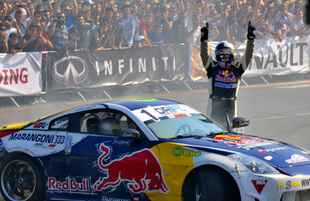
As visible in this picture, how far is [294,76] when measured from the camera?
24438 millimetres

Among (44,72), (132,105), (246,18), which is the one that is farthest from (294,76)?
(132,105)

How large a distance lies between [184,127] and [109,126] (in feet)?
2.81

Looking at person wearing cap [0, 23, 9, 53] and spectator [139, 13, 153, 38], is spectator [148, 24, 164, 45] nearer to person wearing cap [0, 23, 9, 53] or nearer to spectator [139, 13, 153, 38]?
spectator [139, 13, 153, 38]

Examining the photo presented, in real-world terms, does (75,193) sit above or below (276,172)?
below

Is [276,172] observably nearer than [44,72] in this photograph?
Yes

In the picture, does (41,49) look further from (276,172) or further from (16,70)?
(276,172)

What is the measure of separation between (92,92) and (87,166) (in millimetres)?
12589

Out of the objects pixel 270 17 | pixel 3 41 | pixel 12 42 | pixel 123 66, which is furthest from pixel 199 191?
pixel 270 17

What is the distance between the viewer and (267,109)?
53.4 ft

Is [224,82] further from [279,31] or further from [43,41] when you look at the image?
[279,31]

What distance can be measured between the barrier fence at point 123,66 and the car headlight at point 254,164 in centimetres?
1205

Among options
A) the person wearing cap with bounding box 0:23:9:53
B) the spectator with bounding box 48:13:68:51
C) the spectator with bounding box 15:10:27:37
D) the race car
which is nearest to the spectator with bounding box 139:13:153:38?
the spectator with bounding box 48:13:68:51

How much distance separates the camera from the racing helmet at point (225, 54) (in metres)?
8.86

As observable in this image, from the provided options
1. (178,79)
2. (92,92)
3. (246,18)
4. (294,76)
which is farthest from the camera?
(294,76)
